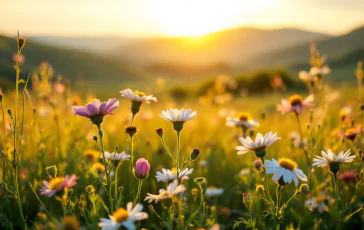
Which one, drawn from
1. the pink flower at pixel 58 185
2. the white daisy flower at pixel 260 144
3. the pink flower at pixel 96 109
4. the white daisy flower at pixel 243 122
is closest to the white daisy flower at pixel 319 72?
the white daisy flower at pixel 243 122

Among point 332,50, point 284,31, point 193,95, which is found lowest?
point 193,95

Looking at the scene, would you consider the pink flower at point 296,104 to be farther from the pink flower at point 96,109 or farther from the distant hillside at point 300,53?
the distant hillside at point 300,53

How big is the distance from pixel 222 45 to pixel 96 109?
10058 centimetres

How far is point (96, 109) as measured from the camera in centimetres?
126

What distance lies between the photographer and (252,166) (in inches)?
86.4

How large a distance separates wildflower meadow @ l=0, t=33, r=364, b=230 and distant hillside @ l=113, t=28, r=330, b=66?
78.4 meters

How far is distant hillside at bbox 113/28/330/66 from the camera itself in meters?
86.2

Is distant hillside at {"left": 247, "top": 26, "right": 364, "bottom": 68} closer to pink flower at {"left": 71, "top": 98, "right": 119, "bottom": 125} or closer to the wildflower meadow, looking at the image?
the wildflower meadow

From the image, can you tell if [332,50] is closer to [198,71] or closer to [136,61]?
[198,71]

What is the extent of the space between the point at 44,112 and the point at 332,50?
69.5m

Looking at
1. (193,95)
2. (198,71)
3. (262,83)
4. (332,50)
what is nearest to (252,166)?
(193,95)

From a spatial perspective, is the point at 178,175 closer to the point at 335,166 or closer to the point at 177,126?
the point at 177,126

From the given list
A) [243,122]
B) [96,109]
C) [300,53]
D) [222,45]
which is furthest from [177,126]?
[222,45]

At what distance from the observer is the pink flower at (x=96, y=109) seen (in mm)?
1249
